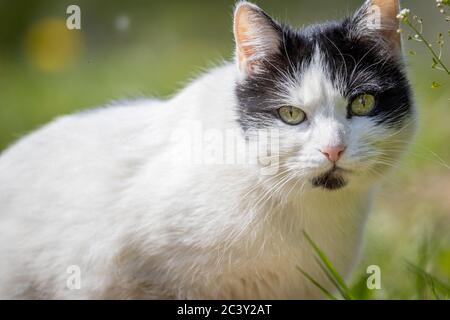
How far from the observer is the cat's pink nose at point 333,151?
204 cm

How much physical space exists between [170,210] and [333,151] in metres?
0.65

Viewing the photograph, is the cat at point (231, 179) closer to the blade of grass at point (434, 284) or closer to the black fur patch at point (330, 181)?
the black fur patch at point (330, 181)

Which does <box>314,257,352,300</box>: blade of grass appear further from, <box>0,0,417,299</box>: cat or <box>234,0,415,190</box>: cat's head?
<box>234,0,415,190</box>: cat's head

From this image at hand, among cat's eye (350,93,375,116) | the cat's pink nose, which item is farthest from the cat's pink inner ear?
the cat's pink nose

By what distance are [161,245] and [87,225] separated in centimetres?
31

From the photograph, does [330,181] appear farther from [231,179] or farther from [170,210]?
[170,210]

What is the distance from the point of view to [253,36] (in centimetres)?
228

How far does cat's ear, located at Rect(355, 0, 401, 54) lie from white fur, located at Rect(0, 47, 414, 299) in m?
0.22

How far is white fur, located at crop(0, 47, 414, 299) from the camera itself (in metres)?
2.32

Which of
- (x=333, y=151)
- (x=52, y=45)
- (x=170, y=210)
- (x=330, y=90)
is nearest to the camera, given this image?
(x=333, y=151)

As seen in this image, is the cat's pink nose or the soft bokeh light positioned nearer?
the cat's pink nose

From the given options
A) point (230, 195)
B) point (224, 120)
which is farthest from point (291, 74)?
point (230, 195)

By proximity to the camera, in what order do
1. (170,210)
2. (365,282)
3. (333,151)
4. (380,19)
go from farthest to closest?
1. (365,282)
2. (170,210)
3. (380,19)
4. (333,151)

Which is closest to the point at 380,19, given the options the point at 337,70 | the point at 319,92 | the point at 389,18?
the point at 389,18
